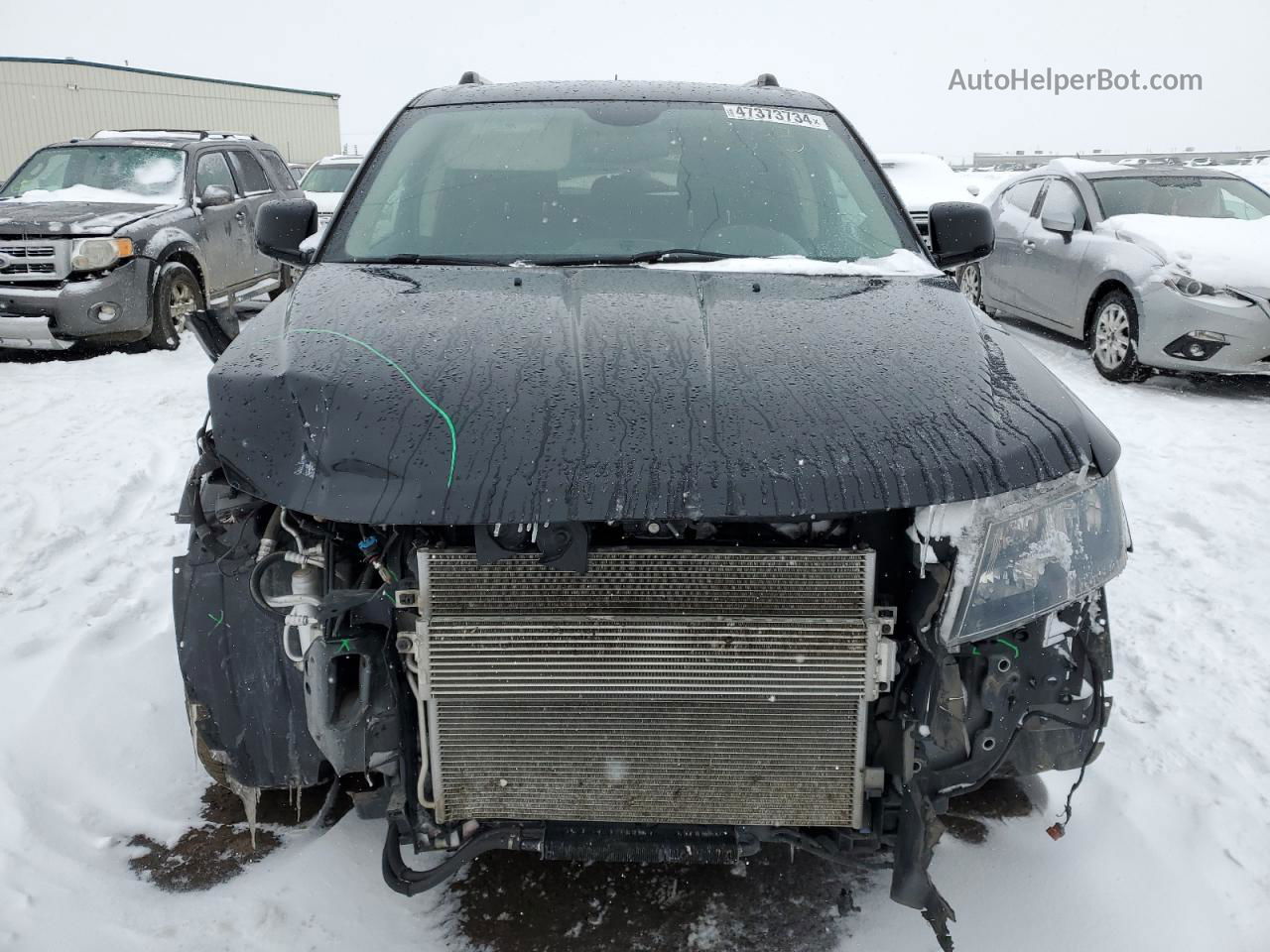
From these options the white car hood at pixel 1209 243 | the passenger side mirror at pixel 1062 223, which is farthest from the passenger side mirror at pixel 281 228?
the passenger side mirror at pixel 1062 223

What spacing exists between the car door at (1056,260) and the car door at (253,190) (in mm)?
6870

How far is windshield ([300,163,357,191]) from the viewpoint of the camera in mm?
14414

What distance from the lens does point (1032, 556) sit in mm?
1993

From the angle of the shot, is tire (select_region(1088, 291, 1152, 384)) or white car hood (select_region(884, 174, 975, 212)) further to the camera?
white car hood (select_region(884, 174, 975, 212))

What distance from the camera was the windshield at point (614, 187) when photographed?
293 centimetres

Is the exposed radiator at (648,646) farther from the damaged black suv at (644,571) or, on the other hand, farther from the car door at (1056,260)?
the car door at (1056,260)

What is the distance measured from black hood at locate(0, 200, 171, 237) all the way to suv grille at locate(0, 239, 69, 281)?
84 mm

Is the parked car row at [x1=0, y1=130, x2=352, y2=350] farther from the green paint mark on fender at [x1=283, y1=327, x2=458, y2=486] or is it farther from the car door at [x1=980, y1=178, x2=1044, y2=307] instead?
the car door at [x1=980, y1=178, x2=1044, y2=307]

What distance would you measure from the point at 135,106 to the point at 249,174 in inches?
954

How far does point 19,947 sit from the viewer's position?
6.81ft

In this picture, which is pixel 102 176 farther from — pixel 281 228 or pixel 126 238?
pixel 281 228

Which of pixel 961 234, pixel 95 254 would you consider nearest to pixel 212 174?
pixel 95 254

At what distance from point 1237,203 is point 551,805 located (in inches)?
315

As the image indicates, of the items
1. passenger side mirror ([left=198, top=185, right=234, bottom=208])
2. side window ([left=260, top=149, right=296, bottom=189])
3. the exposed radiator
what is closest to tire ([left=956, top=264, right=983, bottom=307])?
passenger side mirror ([left=198, top=185, right=234, bottom=208])
